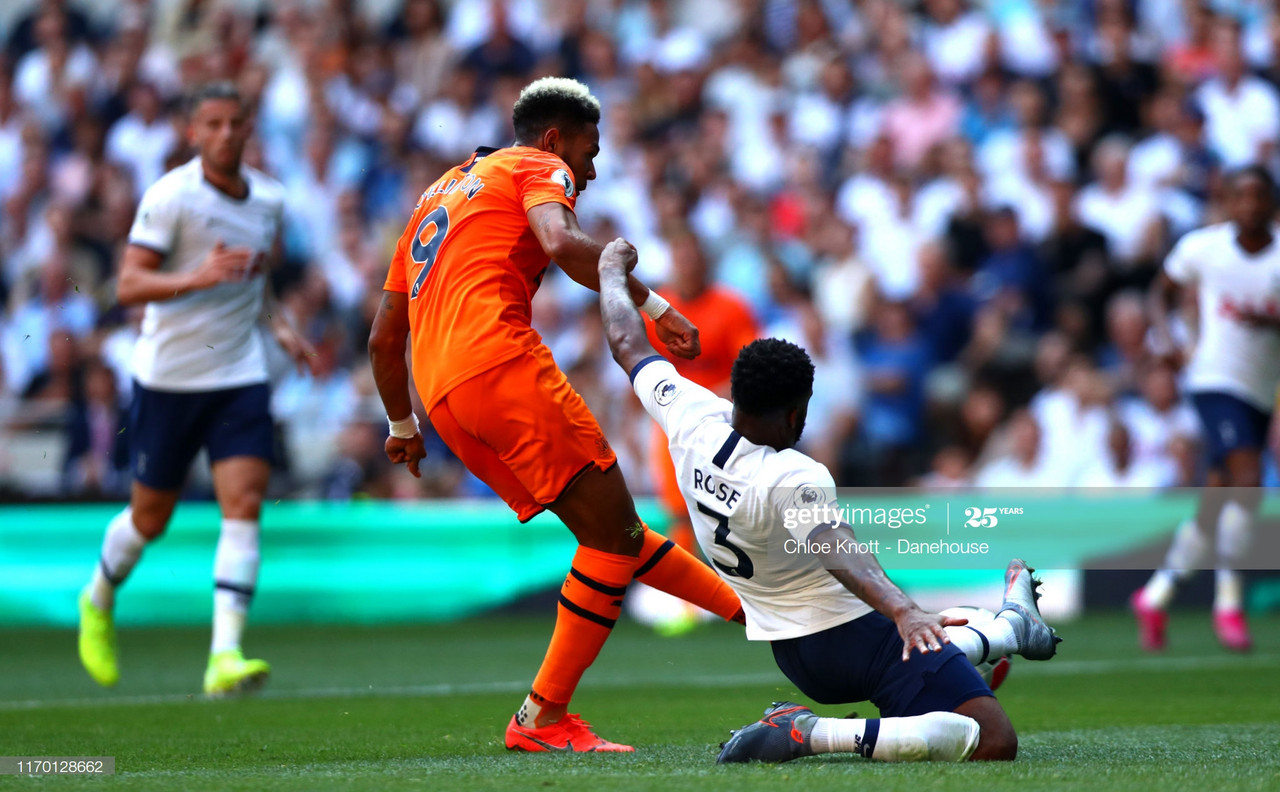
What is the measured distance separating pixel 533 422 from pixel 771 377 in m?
0.88

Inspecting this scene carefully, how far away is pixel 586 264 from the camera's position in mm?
5055

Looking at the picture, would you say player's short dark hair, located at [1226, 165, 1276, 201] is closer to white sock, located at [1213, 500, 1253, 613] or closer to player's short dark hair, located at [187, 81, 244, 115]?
white sock, located at [1213, 500, 1253, 613]

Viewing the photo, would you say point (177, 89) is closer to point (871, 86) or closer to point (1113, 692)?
point (871, 86)

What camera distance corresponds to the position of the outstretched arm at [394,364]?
5629 mm

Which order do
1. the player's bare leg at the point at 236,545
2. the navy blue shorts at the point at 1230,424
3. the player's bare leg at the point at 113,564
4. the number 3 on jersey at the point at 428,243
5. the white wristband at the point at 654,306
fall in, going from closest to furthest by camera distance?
the white wristband at the point at 654,306 < the number 3 on jersey at the point at 428,243 < the player's bare leg at the point at 236,545 < the player's bare leg at the point at 113,564 < the navy blue shorts at the point at 1230,424

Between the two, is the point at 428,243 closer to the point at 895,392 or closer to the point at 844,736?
the point at 844,736

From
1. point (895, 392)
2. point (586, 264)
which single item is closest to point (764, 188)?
point (895, 392)

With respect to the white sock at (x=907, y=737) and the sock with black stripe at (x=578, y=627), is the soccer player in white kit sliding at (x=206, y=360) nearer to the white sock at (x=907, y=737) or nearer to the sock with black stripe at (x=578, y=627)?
the sock with black stripe at (x=578, y=627)

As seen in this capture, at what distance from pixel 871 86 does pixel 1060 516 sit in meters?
4.87

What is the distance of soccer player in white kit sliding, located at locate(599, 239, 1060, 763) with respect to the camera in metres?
4.62

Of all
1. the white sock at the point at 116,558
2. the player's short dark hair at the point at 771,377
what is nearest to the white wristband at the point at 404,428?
the player's short dark hair at the point at 771,377

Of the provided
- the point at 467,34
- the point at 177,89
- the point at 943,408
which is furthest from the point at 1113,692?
the point at 177,89

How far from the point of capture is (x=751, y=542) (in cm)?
474

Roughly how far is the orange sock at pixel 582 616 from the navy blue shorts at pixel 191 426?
2635 millimetres
